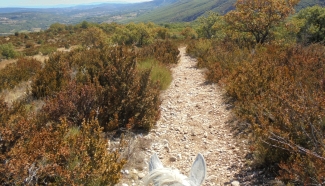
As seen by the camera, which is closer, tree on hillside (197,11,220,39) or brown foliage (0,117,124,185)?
brown foliage (0,117,124,185)

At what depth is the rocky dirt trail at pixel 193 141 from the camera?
3588 millimetres

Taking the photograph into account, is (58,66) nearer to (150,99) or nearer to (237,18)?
(150,99)

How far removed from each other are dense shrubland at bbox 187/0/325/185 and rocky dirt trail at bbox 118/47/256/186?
37 centimetres

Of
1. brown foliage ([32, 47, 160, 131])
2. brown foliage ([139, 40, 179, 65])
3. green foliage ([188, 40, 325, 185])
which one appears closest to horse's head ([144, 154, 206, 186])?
green foliage ([188, 40, 325, 185])

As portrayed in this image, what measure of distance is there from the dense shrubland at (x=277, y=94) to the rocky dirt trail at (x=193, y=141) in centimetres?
37

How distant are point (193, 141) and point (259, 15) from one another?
8206mm

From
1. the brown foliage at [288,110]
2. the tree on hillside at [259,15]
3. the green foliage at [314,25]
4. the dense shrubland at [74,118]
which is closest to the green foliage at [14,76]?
the dense shrubland at [74,118]

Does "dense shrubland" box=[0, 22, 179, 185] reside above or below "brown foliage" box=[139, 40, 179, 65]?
above

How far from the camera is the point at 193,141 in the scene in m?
4.45

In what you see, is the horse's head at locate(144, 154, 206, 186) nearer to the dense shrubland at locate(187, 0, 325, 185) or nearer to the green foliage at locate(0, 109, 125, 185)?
the green foliage at locate(0, 109, 125, 185)

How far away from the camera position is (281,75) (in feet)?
17.4

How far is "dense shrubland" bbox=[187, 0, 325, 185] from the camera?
2719 mm

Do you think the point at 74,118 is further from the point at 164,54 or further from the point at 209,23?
the point at 209,23

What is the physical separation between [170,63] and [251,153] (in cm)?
701
